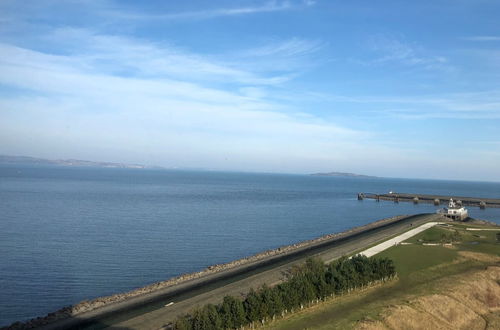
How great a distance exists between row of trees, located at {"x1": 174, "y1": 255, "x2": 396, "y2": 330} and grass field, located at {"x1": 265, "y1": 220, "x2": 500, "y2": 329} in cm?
66

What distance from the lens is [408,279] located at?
34.0 m

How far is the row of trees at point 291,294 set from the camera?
21531mm

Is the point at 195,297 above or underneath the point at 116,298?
above

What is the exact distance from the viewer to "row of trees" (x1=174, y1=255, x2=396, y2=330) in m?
21.5

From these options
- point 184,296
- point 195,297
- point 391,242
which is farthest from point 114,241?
point 391,242

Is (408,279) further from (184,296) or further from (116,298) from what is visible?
(116,298)

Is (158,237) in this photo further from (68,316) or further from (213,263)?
(68,316)

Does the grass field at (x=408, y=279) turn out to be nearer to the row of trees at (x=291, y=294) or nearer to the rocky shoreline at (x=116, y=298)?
the row of trees at (x=291, y=294)

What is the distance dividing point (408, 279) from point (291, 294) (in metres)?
13.2

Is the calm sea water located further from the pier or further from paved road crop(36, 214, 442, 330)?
the pier

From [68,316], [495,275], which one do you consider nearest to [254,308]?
[68,316]

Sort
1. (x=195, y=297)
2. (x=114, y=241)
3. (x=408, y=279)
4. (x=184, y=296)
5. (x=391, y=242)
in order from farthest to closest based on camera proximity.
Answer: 1. (x=114, y=241)
2. (x=391, y=242)
3. (x=408, y=279)
4. (x=184, y=296)
5. (x=195, y=297)

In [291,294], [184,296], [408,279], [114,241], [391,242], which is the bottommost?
[114,241]

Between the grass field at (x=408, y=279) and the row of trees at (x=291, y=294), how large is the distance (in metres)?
0.66
